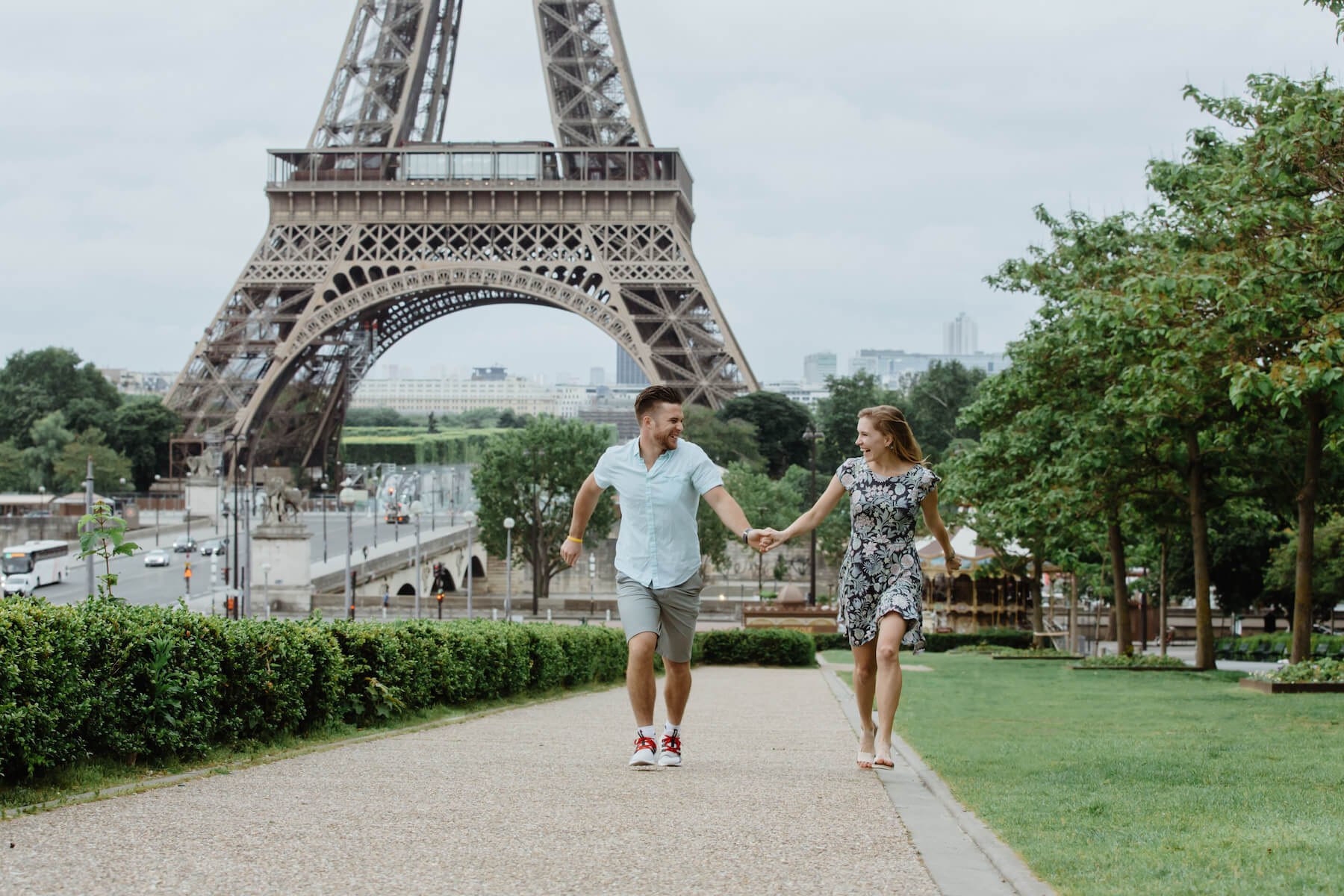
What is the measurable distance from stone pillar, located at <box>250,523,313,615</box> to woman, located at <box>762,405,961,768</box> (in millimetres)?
38261

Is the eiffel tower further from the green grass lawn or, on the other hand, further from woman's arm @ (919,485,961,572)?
woman's arm @ (919,485,961,572)

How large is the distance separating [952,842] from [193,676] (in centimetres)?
375

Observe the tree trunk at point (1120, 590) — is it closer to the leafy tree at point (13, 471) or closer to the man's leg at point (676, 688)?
the man's leg at point (676, 688)

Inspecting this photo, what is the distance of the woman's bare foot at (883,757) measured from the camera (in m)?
7.23

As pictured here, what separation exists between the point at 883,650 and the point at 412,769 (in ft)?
7.89

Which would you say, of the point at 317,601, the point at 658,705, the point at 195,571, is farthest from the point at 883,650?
the point at 195,571

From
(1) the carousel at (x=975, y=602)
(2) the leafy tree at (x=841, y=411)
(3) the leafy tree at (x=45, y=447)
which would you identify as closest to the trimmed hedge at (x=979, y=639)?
(1) the carousel at (x=975, y=602)

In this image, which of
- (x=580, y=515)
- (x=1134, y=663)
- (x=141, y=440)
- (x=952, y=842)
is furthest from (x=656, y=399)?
(x=141, y=440)

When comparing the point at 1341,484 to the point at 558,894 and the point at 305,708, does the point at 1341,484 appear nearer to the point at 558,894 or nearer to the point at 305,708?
the point at 305,708

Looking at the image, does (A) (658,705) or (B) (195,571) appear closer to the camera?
(A) (658,705)

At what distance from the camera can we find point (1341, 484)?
20672 millimetres

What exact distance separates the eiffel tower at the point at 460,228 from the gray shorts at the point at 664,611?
4663 cm

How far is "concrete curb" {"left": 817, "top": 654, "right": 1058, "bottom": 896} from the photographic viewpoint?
4.42 metres

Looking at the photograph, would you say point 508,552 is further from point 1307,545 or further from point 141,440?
point 141,440
